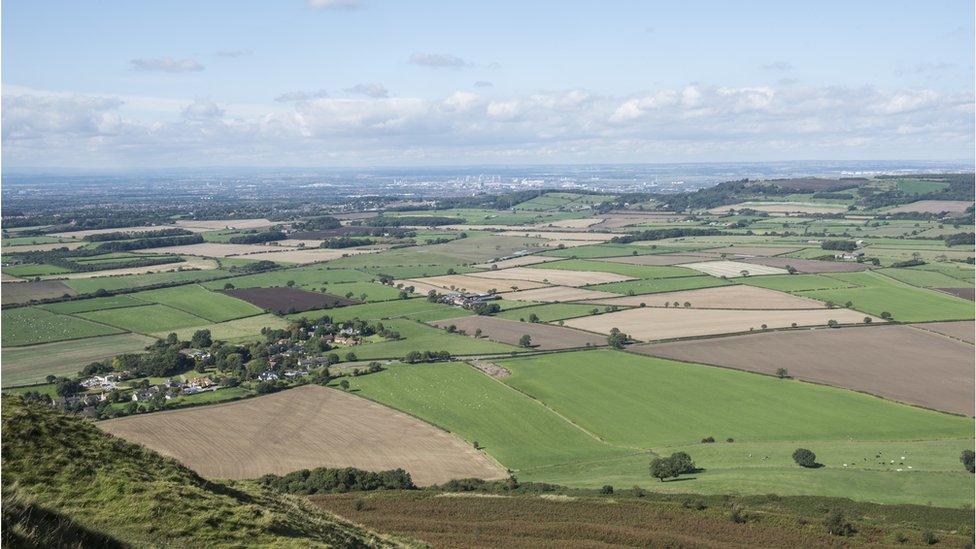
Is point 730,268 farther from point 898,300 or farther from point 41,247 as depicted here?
point 41,247

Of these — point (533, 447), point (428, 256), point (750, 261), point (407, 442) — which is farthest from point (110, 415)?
point (750, 261)

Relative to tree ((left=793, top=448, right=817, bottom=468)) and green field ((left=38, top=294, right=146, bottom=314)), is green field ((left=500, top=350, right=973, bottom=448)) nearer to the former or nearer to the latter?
tree ((left=793, top=448, right=817, bottom=468))

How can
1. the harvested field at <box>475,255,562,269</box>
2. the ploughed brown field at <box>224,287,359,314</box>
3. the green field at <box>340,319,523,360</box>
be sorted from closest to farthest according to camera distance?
the green field at <box>340,319,523,360</box>, the ploughed brown field at <box>224,287,359,314</box>, the harvested field at <box>475,255,562,269</box>

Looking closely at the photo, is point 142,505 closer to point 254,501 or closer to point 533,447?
point 254,501

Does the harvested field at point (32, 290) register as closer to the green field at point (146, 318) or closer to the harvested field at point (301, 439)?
the green field at point (146, 318)

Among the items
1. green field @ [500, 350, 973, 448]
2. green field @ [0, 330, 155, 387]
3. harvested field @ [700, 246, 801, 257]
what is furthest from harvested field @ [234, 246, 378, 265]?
green field @ [500, 350, 973, 448]

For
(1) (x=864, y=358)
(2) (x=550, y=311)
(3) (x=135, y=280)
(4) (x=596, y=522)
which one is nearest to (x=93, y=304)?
(3) (x=135, y=280)
